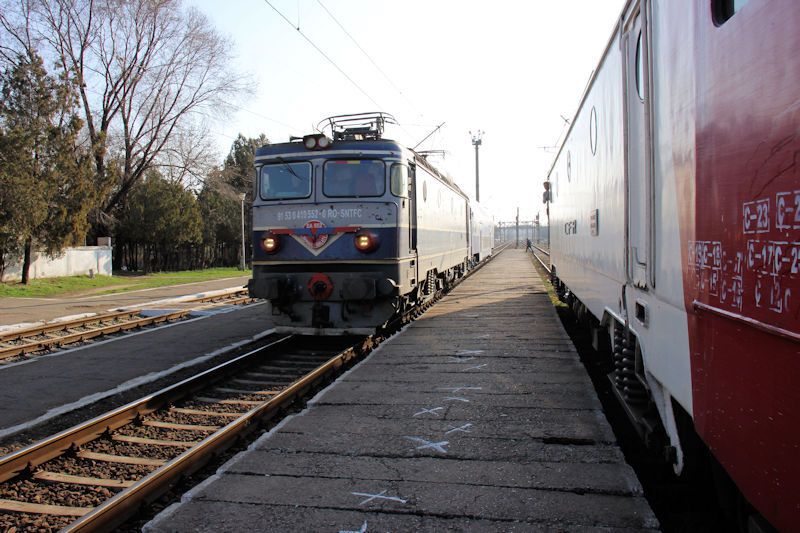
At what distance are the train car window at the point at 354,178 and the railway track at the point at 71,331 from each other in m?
5.35

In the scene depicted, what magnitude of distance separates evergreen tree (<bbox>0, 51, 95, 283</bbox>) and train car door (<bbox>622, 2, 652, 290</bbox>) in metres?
24.0

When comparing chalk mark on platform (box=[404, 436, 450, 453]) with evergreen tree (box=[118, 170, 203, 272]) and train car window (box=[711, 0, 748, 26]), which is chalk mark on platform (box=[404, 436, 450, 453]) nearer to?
train car window (box=[711, 0, 748, 26])

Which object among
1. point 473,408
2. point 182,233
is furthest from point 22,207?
point 473,408

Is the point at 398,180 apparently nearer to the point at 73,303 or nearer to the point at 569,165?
the point at 569,165

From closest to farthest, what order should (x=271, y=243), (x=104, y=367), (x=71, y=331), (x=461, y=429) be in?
(x=461, y=429)
(x=104, y=367)
(x=271, y=243)
(x=71, y=331)

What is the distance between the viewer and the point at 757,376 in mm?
1948

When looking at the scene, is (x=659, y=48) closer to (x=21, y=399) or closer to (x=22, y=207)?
(x=21, y=399)

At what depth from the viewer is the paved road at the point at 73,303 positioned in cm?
1517

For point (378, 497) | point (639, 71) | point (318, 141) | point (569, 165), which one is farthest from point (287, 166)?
point (378, 497)

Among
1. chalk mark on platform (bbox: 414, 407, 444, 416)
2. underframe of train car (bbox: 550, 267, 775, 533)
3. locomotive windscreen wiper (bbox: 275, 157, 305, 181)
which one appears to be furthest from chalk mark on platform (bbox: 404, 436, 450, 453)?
locomotive windscreen wiper (bbox: 275, 157, 305, 181)

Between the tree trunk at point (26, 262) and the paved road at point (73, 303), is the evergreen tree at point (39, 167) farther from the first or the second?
the paved road at point (73, 303)

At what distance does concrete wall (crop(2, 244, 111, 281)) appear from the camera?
82.3 ft

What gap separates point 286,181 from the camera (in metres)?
10.4

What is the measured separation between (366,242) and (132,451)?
5.05m
